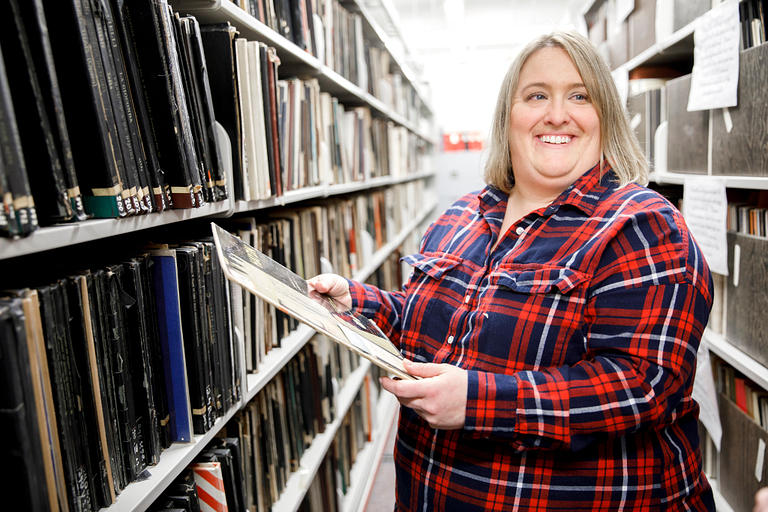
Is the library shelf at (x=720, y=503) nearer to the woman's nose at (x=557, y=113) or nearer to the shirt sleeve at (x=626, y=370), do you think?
the shirt sleeve at (x=626, y=370)

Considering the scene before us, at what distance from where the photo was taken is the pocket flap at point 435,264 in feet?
3.69

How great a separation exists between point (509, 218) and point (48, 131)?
872 mm

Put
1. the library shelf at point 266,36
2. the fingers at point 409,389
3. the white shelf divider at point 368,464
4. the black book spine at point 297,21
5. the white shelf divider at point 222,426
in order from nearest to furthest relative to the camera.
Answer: the white shelf divider at point 222,426 → the fingers at point 409,389 → the library shelf at point 266,36 → the black book spine at point 297,21 → the white shelf divider at point 368,464

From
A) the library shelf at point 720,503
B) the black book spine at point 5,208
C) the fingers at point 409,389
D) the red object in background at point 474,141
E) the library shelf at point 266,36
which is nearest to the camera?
the black book spine at point 5,208

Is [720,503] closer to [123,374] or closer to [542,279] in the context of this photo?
[542,279]

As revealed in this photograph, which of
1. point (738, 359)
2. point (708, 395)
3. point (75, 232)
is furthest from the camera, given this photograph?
point (708, 395)

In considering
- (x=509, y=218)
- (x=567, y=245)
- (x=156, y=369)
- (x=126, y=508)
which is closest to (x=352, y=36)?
(x=509, y=218)

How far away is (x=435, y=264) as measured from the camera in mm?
1152

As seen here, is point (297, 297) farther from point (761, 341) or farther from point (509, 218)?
point (761, 341)

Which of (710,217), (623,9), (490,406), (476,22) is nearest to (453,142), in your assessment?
(476,22)

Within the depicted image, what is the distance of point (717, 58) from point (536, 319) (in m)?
0.99

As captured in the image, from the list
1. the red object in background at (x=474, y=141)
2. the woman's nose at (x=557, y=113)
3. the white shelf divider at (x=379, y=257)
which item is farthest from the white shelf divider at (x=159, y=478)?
the red object in background at (x=474, y=141)

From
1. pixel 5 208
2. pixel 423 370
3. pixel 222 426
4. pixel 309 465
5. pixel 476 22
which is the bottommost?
pixel 309 465

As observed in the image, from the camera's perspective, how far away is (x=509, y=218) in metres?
1.16
